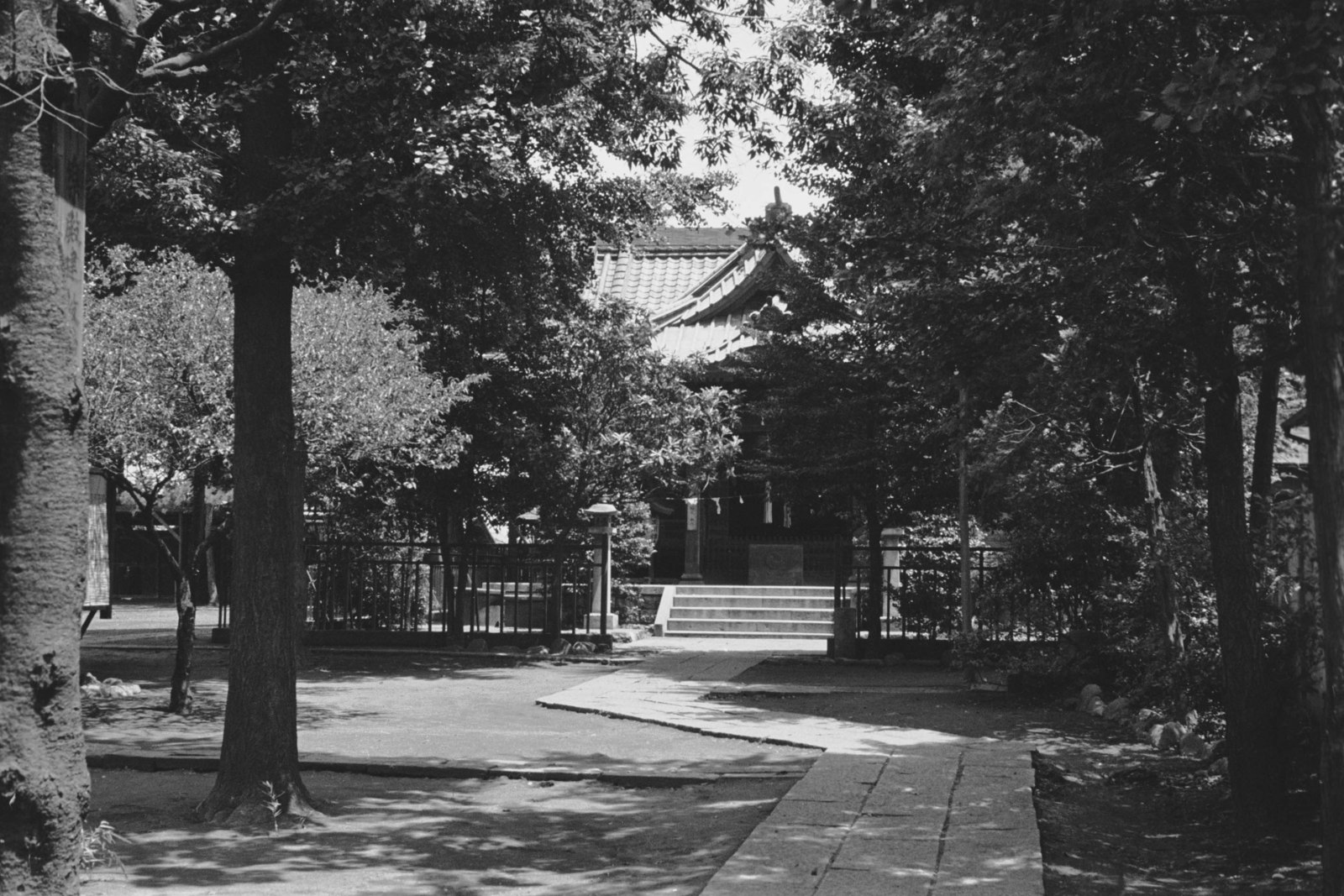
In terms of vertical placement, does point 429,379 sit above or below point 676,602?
above

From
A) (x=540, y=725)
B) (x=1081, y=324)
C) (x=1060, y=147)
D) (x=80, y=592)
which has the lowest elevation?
(x=540, y=725)

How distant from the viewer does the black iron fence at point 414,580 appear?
20.2m

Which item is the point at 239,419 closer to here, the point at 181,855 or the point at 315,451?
the point at 181,855

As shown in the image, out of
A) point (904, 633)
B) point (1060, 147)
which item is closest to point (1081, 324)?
point (1060, 147)

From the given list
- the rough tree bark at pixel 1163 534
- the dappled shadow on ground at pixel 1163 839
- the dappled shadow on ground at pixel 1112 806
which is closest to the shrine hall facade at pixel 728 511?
the dappled shadow on ground at pixel 1112 806

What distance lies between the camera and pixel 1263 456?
339 inches

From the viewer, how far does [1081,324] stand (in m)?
8.49

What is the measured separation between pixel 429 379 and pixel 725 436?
8.76 meters

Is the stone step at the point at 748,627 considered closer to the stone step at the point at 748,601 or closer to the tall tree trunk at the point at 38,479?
the stone step at the point at 748,601

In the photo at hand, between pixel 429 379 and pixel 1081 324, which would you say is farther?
pixel 429 379

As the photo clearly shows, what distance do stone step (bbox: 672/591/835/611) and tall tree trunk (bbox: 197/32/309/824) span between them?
17172mm

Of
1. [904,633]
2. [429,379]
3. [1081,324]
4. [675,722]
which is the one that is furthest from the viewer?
[904,633]

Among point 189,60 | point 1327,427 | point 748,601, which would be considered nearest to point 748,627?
point 748,601

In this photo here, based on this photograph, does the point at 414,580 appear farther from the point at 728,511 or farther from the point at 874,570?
the point at 728,511
